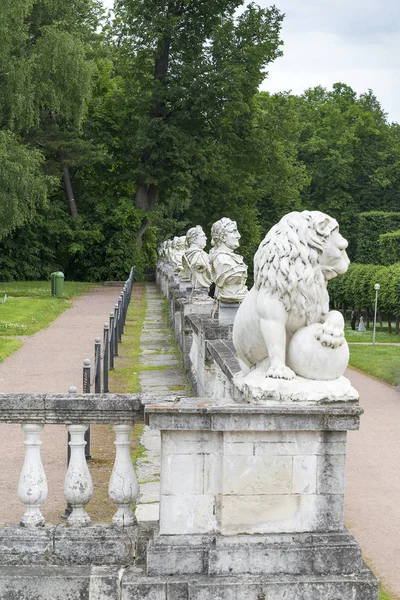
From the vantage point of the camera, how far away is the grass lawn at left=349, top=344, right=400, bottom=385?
17500 mm

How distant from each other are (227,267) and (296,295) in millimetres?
7245

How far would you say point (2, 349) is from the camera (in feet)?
52.5

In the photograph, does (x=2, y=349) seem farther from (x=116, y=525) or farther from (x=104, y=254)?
(x=104, y=254)

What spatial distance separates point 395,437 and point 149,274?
110 feet

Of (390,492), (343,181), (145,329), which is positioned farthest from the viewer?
(343,181)

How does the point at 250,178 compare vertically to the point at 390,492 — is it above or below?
above

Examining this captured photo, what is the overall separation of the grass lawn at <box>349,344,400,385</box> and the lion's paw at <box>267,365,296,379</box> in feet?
40.9

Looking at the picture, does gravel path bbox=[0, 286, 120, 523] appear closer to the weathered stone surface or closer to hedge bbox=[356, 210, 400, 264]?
the weathered stone surface

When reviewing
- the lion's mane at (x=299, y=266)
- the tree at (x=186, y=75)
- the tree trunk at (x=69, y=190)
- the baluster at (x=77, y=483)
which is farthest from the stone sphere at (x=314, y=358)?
the tree trunk at (x=69, y=190)

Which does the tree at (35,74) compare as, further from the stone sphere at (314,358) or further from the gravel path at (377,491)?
the stone sphere at (314,358)

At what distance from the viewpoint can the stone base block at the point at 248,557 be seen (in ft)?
13.8


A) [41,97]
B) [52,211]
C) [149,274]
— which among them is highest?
[41,97]

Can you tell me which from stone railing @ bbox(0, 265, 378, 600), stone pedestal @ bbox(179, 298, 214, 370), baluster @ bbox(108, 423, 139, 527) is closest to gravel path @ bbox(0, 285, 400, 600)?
stone pedestal @ bbox(179, 298, 214, 370)

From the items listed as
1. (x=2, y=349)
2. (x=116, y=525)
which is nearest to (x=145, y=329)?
(x=2, y=349)
